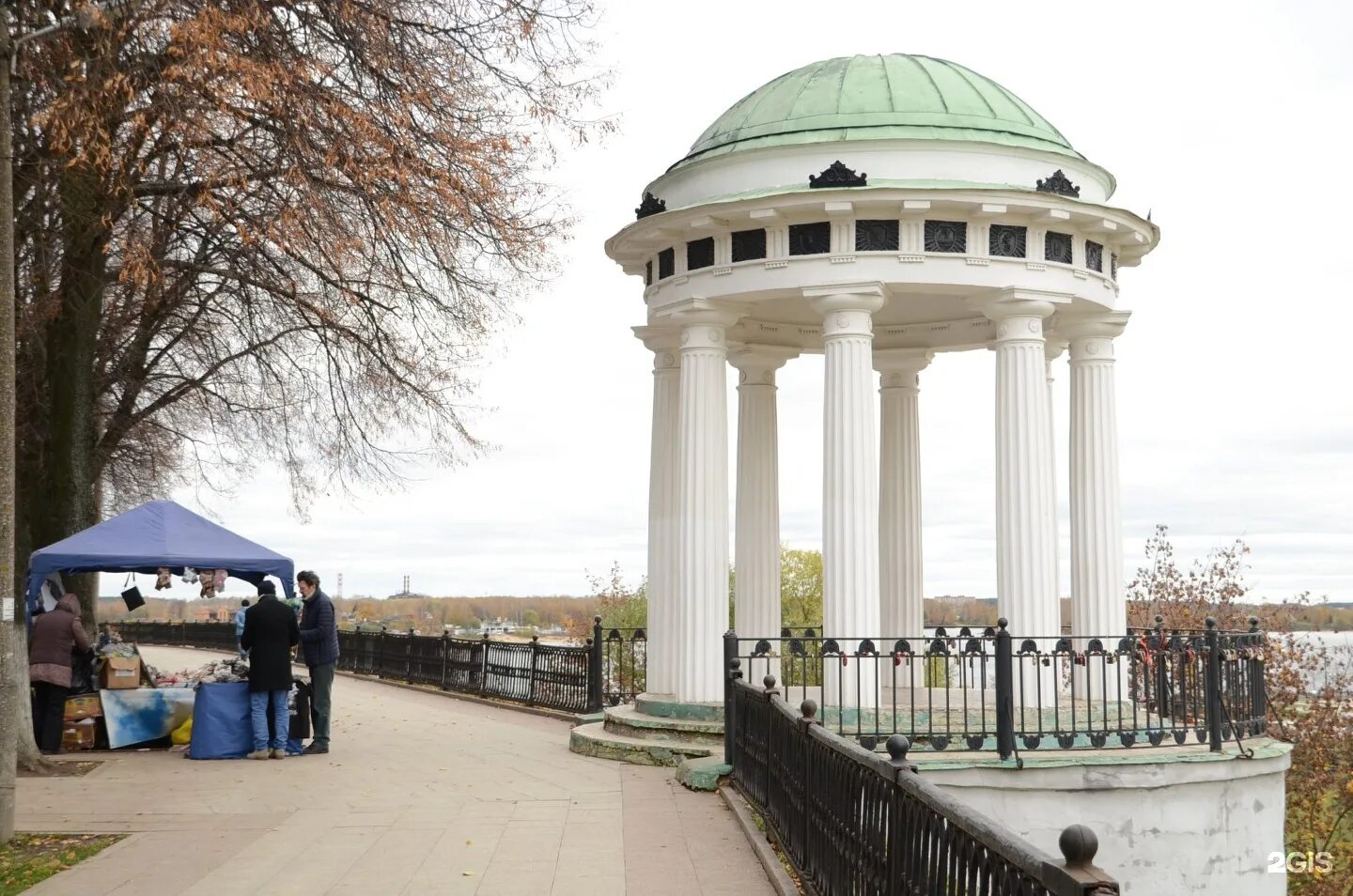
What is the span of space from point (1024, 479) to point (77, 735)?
11.7m

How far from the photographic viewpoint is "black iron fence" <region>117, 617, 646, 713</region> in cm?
2081

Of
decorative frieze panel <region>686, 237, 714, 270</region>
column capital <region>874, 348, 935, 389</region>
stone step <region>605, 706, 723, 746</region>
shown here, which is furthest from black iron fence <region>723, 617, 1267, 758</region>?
column capital <region>874, 348, 935, 389</region>

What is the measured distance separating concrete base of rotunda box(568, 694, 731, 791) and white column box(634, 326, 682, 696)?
1.96 ft

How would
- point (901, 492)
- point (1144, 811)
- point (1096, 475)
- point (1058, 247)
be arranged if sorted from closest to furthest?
point (1144, 811)
point (1058, 247)
point (1096, 475)
point (901, 492)

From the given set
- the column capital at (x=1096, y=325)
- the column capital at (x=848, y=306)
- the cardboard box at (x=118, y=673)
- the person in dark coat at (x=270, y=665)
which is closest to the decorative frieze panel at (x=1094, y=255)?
the column capital at (x=1096, y=325)

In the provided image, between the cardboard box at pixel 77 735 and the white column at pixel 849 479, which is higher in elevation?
the white column at pixel 849 479

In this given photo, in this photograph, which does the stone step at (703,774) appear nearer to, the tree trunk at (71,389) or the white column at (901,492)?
the white column at (901,492)

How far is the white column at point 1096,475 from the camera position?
17.3m

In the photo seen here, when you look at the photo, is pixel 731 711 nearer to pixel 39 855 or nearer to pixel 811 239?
pixel 811 239

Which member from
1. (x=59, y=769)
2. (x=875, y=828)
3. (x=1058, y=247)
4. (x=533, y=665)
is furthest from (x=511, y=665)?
(x=875, y=828)

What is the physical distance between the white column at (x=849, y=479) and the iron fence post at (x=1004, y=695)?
269 cm

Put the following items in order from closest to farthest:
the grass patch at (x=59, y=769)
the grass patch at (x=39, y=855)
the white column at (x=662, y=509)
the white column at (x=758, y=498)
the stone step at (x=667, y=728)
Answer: the grass patch at (x=39, y=855) → the grass patch at (x=59, y=769) → the stone step at (x=667, y=728) → the white column at (x=662, y=509) → the white column at (x=758, y=498)

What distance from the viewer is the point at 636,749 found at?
1548 cm

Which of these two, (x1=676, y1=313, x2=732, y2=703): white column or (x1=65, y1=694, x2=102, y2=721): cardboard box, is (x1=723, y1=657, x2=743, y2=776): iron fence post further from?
(x1=65, y1=694, x2=102, y2=721): cardboard box
